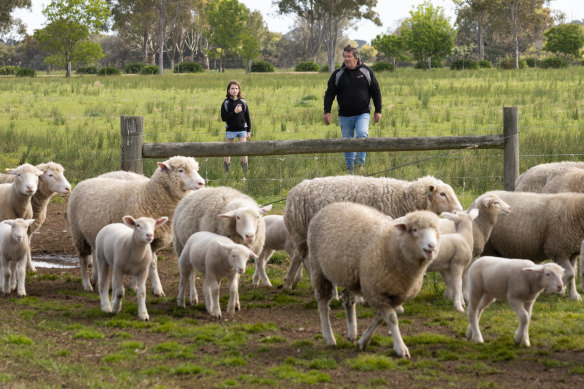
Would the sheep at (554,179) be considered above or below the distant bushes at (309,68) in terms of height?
below

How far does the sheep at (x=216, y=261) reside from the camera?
6.65 metres

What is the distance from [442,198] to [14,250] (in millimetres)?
4142

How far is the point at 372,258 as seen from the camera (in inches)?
224

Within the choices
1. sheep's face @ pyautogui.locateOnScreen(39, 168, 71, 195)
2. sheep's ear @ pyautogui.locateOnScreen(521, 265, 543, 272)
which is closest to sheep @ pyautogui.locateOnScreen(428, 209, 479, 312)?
sheep's ear @ pyautogui.locateOnScreen(521, 265, 543, 272)

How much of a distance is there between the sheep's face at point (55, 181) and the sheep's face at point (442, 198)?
419 cm

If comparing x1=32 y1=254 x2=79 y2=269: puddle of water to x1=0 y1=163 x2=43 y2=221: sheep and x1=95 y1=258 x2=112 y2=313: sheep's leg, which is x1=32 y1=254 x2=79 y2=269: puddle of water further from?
x1=95 y1=258 x2=112 y2=313: sheep's leg

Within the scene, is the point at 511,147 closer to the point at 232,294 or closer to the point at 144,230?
the point at 232,294

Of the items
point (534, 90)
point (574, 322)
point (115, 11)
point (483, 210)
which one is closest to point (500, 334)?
point (574, 322)

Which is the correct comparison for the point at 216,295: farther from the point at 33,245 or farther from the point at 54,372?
the point at 33,245

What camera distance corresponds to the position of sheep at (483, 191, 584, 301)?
287 inches

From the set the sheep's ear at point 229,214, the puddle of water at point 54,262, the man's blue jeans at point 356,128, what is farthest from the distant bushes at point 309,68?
the sheep's ear at point 229,214

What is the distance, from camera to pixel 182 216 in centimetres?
775

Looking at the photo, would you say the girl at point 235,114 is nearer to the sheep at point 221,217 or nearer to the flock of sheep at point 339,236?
the flock of sheep at point 339,236

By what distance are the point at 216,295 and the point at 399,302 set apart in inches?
71.5
